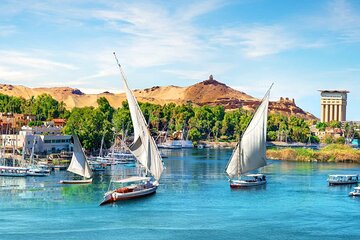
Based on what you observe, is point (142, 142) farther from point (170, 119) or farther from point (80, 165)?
point (170, 119)

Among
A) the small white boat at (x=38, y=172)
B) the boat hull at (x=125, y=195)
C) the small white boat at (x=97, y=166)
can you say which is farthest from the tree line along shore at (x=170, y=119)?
the boat hull at (x=125, y=195)

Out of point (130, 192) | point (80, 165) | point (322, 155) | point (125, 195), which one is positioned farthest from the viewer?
point (322, 155)

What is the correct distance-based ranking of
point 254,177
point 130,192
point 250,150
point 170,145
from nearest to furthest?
point 130,192, point 250,150, point 254,177, point 170,145

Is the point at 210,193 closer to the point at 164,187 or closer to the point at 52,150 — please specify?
the point at 164,187

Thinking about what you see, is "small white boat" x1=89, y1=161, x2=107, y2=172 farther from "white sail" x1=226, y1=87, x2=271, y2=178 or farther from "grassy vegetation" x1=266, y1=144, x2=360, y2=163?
"grassy vegetation" x1=266, y1=144, x2=360, y2=163

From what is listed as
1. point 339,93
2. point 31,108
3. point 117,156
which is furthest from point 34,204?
point 339,93

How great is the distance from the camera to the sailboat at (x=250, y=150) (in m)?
47.3

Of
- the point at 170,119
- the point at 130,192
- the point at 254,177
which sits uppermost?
the point at 170,119

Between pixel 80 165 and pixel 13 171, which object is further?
pixel 13 171

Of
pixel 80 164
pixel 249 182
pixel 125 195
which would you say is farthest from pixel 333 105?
pixel 125 195

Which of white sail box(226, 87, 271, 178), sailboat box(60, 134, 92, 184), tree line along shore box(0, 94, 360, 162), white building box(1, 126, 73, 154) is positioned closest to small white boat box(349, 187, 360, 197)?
white sail box(226, 87, 271, 178)

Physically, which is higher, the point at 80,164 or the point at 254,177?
the point at 80,164

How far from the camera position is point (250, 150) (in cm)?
4753

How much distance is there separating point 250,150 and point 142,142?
30.8 ft
